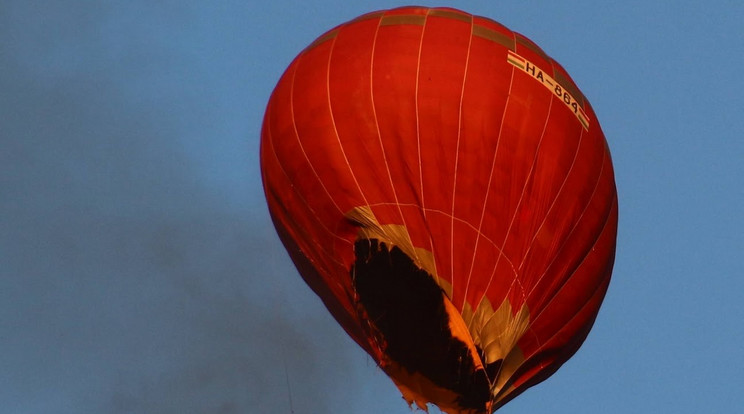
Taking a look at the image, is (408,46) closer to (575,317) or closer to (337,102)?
(337,102)

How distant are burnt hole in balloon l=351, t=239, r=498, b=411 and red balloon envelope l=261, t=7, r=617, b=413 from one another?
0.7 inches

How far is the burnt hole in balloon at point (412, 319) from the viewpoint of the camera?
2772 cm

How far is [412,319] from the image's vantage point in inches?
1111

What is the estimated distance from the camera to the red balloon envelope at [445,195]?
27625 mm

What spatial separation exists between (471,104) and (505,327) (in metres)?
2.43

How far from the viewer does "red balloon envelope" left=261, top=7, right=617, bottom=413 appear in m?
27.6

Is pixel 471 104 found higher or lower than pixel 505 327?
higher

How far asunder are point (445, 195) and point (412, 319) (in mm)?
1481

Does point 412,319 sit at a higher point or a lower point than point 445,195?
lower

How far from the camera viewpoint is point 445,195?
2766 cm

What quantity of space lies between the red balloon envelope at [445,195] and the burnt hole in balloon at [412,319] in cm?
2

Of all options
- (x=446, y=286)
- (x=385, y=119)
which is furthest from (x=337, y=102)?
(x=446, y=286)

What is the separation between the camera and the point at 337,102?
93.0ft

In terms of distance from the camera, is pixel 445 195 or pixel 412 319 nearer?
pixel 445 195
